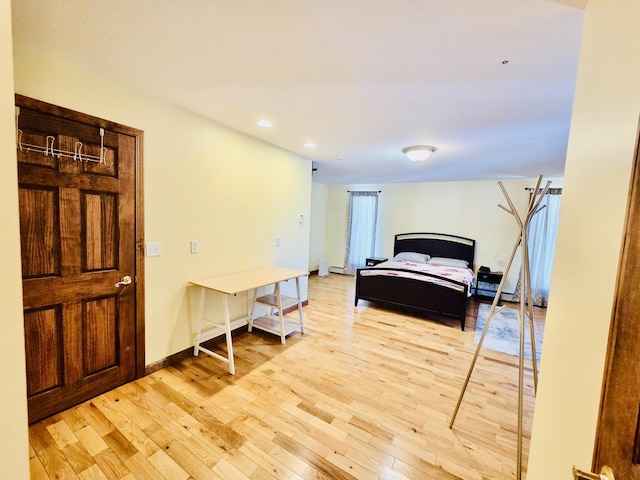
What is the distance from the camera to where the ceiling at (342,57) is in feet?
4.02

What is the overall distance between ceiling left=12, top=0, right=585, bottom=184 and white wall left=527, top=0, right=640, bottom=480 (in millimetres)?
441

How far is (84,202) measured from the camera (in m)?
1.90

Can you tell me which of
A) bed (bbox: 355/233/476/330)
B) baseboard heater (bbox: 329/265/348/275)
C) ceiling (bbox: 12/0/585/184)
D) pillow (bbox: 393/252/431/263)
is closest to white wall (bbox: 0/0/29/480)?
ceiling (bbox: 12/0/585/184)

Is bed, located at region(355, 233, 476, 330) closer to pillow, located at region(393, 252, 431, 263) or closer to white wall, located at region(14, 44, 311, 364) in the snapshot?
pillow, located at region(393, 252, 431, 263)

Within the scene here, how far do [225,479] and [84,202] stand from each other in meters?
2.01

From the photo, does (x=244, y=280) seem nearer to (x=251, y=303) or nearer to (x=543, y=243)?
(x=251, y=303)

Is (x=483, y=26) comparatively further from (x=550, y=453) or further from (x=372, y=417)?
(x=372, y=417)

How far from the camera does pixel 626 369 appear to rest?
0.52 metres

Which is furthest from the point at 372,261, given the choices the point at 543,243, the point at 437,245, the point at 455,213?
the point at 543,243

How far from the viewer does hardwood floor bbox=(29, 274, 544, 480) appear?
1568 millimetres

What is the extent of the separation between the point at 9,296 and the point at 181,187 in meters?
1.95

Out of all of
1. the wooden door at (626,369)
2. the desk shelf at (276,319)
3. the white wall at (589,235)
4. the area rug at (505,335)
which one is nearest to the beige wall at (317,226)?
the desk shelf at (276,319)

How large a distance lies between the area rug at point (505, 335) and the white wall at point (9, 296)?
3.80m

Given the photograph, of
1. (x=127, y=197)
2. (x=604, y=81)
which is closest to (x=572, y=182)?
(x=604, y=81)
